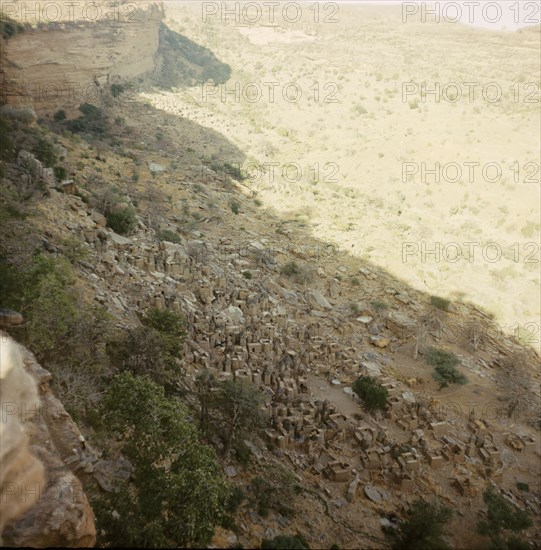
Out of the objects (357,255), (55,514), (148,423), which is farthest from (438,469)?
(357,255)

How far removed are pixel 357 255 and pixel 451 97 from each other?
70.6 feet

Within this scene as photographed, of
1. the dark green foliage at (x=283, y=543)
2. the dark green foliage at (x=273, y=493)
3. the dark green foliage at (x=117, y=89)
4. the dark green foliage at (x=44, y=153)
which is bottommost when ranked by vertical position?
the dark green foliage at (x=273, y=493)

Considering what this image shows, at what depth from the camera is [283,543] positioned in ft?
24.2

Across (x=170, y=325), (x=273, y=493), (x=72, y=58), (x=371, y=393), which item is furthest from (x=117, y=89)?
(x=273, y=493)

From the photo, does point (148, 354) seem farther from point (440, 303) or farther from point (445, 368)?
point (440, 303)

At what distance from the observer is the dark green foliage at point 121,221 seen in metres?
16.5

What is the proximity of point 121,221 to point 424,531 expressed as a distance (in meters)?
13.6

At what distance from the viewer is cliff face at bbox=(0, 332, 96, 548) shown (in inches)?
111

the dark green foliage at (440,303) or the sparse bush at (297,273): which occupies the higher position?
the sparse bush at (297,273)

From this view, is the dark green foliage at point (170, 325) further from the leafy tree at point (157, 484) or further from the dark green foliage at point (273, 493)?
the dark green foliage at point (273, 493)

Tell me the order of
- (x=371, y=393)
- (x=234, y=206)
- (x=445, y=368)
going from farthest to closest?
(x=234, y=206), (x=445, y=368), (x=371, y=393)

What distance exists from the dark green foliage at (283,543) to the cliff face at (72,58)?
21.1 m

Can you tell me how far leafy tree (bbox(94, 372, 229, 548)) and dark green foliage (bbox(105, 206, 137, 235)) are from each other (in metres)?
10.2

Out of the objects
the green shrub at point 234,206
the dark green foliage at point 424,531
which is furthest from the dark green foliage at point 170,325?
the green shrub at point 234,206
